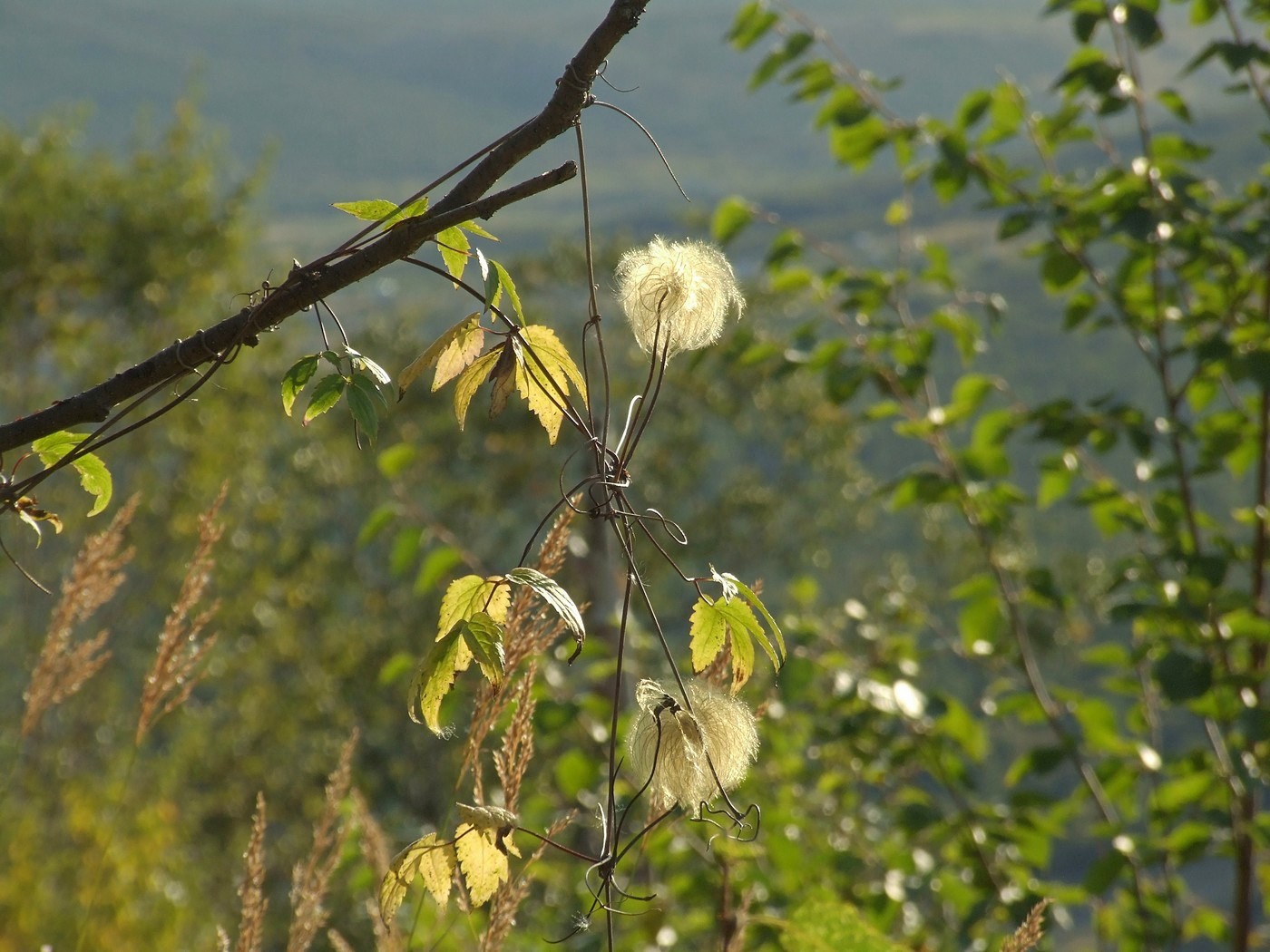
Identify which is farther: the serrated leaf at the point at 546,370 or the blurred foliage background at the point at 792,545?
the blurred foliage background at the point at 792,545

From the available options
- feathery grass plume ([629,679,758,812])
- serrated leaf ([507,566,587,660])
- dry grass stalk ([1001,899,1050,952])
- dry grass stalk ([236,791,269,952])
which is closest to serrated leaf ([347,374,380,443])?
serrated leaf ([507,566,587,660])

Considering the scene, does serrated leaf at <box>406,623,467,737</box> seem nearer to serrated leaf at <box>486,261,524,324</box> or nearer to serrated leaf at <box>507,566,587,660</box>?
serrated leaf at <box>507,566,587,660</box>

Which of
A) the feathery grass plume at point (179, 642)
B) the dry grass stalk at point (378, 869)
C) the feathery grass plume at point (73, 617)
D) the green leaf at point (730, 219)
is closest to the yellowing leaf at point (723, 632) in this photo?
the dry grass stalk at point (378, 869)

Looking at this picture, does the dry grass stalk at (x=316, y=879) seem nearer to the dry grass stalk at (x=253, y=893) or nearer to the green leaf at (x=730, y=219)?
the dry grass stalk at (x=253, y=893)

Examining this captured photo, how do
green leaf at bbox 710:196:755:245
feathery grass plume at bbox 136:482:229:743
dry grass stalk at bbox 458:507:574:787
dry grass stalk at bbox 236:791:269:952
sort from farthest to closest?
green leaf at bbox 710:196:755:245, feathery grass plume at bbox 136:482:229:743, dry grass stalk at bbox 236:791:269:952, dry grass stalk at bbox 458:507:574:787

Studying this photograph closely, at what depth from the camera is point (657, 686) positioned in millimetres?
728

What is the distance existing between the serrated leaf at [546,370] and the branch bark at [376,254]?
0.43 feet

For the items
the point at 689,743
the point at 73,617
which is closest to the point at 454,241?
the point at 689,743

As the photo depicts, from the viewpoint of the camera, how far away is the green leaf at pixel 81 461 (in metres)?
0.81

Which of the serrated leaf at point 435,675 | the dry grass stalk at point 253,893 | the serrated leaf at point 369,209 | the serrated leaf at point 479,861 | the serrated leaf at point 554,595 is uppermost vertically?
the serrated leaf at point 369,209

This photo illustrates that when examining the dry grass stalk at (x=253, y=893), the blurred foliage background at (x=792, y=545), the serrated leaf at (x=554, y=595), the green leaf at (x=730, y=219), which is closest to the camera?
the serrated leaf at (x=554, y=595)

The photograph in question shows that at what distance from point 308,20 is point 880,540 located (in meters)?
119

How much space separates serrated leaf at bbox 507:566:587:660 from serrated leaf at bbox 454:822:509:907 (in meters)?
0.19

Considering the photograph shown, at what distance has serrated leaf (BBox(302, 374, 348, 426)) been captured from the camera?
722 millimetres
